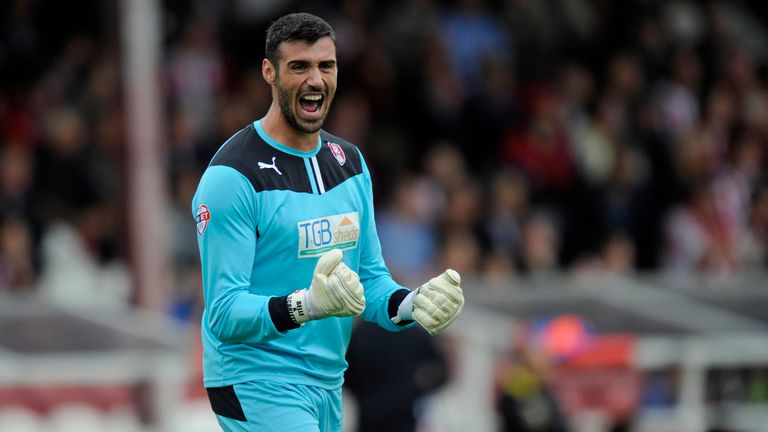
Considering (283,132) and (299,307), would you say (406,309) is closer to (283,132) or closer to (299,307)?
(299,307)

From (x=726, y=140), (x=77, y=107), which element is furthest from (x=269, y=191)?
(x=726, y=140)

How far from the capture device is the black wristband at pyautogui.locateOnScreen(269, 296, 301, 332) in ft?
16.0

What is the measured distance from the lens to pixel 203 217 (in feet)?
16.5

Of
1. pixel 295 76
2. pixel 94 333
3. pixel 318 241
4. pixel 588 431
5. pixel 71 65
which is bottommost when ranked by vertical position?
pixel 588 431

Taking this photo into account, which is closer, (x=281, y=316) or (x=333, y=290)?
(x=333, y=290)

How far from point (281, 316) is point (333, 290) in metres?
0.26

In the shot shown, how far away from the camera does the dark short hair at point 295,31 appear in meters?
5.11

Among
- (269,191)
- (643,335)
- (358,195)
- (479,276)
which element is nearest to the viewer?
(269,191)

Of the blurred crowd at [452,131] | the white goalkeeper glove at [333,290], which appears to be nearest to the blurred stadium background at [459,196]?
the blurred crowd at [452,131]

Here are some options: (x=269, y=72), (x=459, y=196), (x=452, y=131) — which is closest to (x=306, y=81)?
(x=269, y=72)

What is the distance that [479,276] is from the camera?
41.2ft

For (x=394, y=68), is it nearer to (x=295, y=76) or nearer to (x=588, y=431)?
(x=588, y=431)

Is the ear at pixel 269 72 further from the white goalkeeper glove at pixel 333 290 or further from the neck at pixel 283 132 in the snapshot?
the white goalkeeper glove at pixel 333 290

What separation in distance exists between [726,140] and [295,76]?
1118 centimetres
